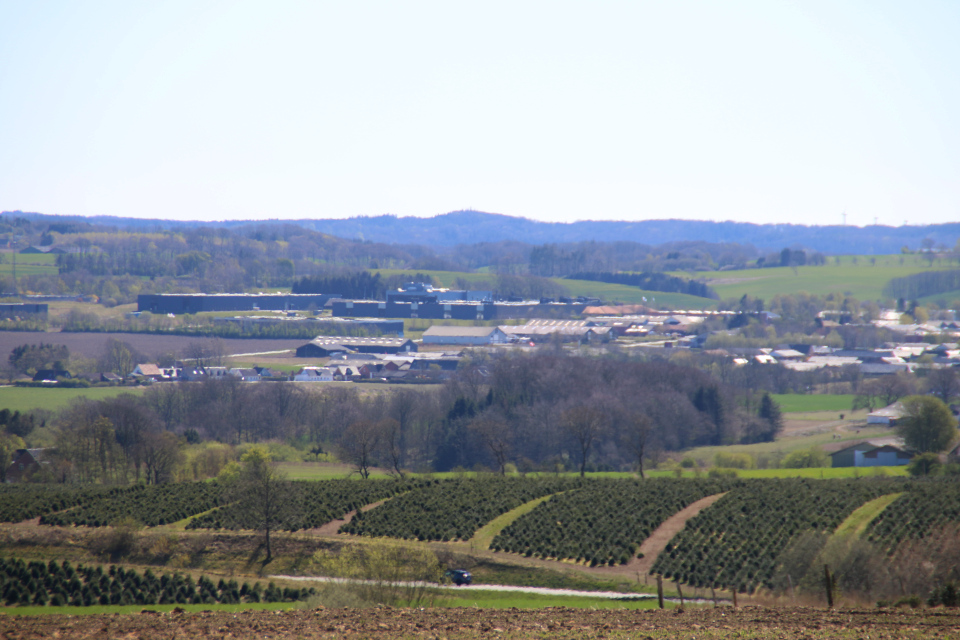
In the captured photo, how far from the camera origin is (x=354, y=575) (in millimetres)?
23906

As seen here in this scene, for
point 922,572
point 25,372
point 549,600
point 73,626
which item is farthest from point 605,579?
point 25,372

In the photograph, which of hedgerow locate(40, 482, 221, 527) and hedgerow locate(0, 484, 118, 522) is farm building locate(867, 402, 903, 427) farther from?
hedgerow locate(0, 484, 118, 522)

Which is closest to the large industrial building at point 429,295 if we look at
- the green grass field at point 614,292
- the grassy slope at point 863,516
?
the green grass field at point 614,292

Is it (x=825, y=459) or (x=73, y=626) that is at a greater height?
(x=73, y=626)

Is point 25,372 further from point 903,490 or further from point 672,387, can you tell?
point 903,490

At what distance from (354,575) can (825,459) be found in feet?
131

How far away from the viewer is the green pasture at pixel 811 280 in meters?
169

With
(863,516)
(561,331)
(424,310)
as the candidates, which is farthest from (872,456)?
(424,310)

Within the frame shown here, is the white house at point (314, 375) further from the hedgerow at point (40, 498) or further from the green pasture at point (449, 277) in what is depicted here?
the green pasture at point (449, 277)

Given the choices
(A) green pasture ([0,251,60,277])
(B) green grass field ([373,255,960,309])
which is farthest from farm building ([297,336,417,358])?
(A) green pasture ([0,251,60,277])

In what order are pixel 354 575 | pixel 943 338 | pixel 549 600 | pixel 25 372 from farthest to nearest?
pixel 943 338, pixel 25 372, pixel 549 600, pixel 354 575

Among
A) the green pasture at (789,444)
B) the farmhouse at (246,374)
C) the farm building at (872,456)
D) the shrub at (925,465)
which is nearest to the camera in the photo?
the shrub at (925,465)

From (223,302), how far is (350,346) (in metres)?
36.0

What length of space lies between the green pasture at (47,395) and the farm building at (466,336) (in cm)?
4126
